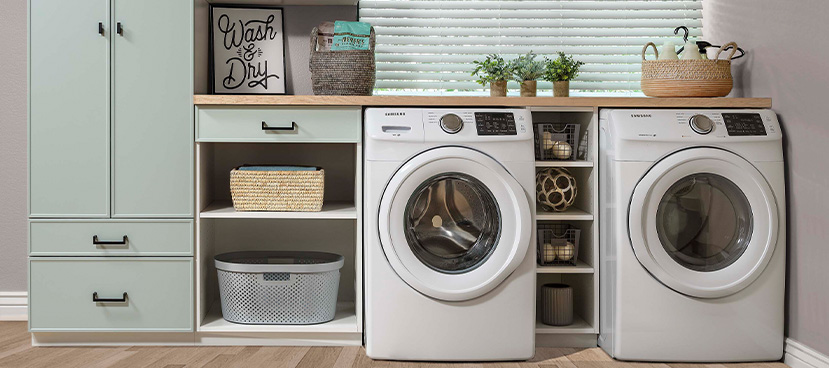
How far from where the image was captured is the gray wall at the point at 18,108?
282 centimetres

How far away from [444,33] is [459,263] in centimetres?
113

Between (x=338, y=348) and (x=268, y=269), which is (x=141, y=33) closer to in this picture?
(x=268, y=269)

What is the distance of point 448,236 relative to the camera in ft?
7.52

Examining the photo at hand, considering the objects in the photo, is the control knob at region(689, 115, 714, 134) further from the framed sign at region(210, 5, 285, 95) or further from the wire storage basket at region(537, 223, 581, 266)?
the framed sign at region(210, 5, 285, 95)

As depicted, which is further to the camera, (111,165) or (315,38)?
(315,38)

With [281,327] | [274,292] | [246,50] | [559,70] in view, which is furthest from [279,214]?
[559,70]

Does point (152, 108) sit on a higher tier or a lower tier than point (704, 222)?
higher

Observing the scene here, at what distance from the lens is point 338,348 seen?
8.04 ft

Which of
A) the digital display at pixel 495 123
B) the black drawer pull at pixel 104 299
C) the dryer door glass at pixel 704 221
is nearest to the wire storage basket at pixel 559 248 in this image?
the dryer door glass at pixel 704 221

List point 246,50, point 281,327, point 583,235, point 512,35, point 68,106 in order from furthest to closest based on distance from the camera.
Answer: point 512,35 → point 246,50 → point 583,235 → point 281,327 → point 68,106

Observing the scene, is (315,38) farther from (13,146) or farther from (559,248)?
(13,146)

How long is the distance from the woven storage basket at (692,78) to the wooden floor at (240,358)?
92 cm

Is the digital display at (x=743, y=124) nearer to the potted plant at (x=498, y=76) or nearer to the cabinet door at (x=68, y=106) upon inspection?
the potted plant at (x=498, y=76)

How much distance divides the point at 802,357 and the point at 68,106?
2517mm
